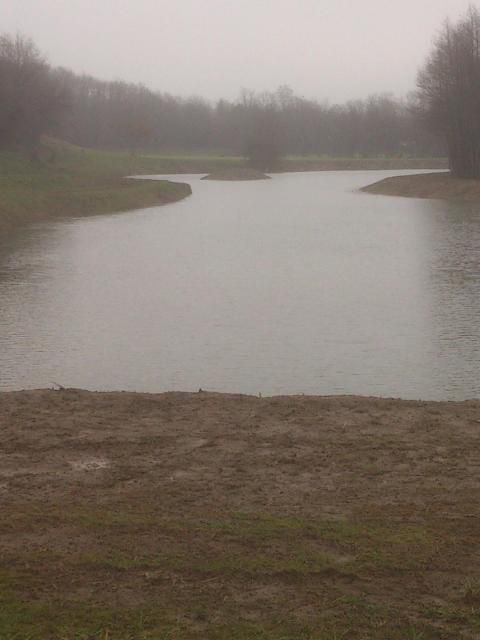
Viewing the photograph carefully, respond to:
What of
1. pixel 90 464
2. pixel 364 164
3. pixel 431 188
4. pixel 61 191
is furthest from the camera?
pixel 364 164

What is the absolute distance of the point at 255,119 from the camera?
313ft

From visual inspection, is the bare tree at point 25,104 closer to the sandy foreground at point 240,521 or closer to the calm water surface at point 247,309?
the calm water surface at point 247,309

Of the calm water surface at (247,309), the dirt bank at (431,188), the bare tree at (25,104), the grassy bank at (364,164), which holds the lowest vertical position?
the calm water surface at (247,309)

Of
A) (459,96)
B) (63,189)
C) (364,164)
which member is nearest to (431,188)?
(459,96)

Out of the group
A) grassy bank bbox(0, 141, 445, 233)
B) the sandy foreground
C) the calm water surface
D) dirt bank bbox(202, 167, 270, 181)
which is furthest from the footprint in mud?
dirt bank bbox(202, 167, 270, 181)

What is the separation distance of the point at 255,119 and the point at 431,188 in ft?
169

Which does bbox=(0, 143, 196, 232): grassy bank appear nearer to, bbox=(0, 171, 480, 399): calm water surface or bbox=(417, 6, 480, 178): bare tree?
bbox=(0, 171, 480, 399): calm water surface

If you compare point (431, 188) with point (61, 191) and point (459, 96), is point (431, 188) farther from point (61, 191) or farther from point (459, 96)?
point (61, 191)

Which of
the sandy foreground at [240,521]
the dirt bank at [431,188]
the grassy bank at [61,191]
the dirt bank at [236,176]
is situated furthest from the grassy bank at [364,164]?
the sandy foreground at [240,521]

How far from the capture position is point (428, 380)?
9.77 meters

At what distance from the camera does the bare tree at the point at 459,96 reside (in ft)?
171

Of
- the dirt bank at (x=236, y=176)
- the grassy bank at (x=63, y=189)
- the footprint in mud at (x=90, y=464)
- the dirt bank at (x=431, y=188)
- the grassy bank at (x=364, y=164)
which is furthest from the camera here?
the grassy bank at (x=364, y=164)

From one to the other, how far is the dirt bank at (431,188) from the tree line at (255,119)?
3.56m

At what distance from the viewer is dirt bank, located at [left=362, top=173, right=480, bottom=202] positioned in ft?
143
